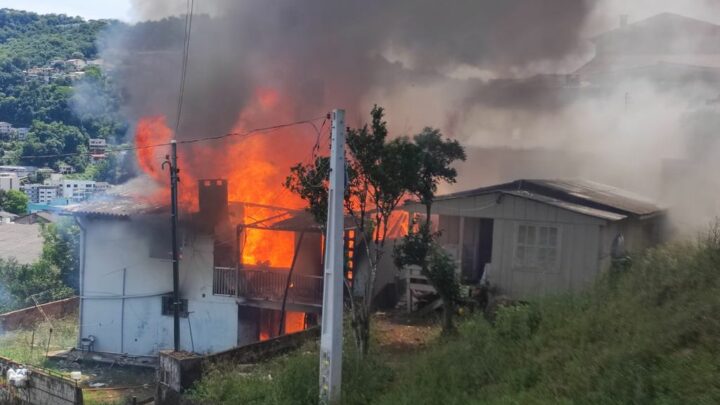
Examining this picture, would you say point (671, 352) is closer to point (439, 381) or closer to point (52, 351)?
point (439, 381)

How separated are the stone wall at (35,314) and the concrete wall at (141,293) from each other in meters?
2.69

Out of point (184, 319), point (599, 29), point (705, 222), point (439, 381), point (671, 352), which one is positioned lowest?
point (184, 319)

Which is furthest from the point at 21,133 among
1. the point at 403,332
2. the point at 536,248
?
the point at 536,248

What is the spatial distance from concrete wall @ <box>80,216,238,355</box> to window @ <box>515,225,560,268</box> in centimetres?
869

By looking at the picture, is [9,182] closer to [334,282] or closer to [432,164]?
[432,164]

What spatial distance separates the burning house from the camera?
59.2 ft

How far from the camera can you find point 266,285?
1795 centimetres

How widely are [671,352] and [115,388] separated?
1389 cm

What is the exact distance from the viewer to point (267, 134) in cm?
2211

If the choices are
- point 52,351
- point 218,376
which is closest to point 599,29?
point 218,376

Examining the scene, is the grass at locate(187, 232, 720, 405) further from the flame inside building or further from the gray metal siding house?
the flame inside building

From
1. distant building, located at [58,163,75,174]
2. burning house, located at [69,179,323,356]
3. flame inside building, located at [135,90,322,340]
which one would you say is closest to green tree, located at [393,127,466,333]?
burning house, located at [69,179,323,356]

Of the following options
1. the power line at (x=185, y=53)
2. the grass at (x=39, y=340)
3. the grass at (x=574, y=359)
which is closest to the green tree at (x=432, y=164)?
the grass at (x=574, y=359)

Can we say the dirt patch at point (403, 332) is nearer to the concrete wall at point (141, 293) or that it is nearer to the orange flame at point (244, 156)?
the concrete wall at point (141, 293)
